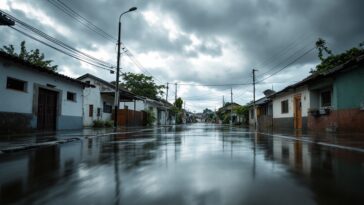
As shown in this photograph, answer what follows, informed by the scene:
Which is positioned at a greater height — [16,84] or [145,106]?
[145,106]

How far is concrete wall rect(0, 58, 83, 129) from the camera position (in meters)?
14.6

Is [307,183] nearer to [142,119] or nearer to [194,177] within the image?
[194,177]

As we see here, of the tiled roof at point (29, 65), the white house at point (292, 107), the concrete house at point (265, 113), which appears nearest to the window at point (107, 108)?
the tiled roof at point (29, 65)

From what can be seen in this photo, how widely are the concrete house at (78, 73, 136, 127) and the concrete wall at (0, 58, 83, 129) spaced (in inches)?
246

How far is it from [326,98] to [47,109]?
2131cm

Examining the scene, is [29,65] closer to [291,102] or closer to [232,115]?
[291,102]

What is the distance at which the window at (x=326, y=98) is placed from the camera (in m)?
20.5

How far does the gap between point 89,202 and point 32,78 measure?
54.7 ft

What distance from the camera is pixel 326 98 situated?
69.1 ft

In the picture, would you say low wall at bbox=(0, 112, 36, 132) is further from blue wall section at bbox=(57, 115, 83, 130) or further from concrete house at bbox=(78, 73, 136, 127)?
concrete house at bbox=(78, 73, 136, 127)

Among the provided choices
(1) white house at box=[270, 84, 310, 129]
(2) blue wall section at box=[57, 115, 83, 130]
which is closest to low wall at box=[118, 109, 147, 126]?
(2) blue wall section at box=[57, 115, 83, 130]

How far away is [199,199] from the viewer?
2977 mm

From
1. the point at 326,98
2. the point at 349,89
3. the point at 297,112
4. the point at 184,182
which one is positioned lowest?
the point at 184,182

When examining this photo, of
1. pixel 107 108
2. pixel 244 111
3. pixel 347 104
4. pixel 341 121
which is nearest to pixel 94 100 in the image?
pixel 107 108
